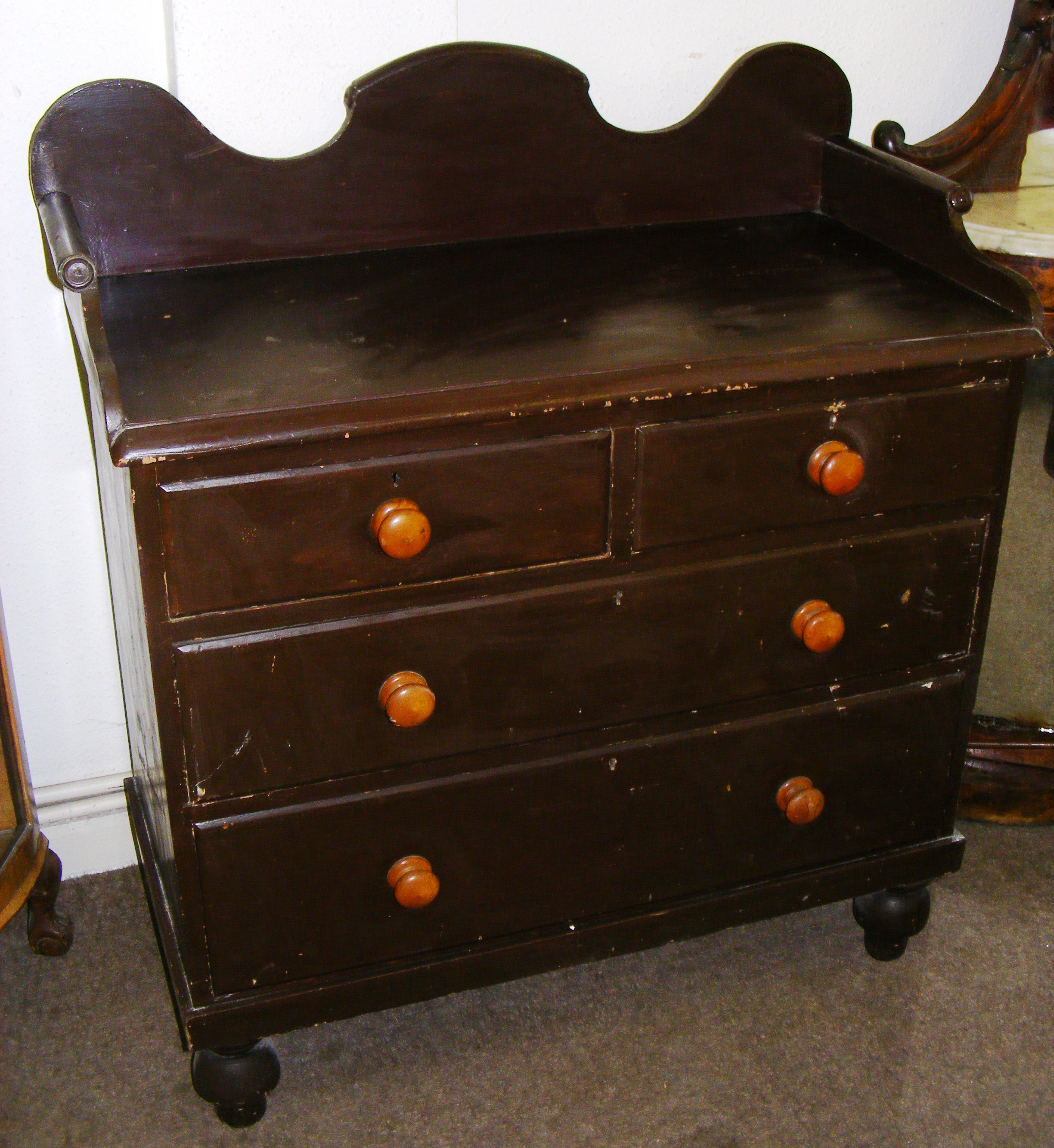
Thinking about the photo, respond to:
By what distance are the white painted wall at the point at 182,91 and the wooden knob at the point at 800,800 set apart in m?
0.90

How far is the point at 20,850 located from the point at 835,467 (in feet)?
3.64

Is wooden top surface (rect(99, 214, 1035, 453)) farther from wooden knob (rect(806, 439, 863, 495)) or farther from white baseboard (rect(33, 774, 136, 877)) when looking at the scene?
white baseboard (rect(33, 774, 136, 877))

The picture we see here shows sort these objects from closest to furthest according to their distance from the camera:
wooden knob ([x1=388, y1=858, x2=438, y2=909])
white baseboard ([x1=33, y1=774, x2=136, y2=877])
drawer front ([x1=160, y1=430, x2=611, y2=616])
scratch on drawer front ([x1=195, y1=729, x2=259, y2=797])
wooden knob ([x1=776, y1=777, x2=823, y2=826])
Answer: drawer front ([x1=160, y1=430, x2=611, y2=616]) < scratch on drawer front ([x1=195, y1=729, x2=259, y2=797]) < wooden knob ([x1=388, y1=858, x2=438, y2=909]) < wooden knob ([x1=776, y1=777, x2=823, y2=826]) < white baseboard ([x1=33, y1=774, x2=136, y2=877])

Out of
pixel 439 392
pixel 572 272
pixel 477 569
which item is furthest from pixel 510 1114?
pixel 572 272

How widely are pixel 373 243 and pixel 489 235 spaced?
15 centimetres

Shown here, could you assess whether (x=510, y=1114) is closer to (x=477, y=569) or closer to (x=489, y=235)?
(x=477, y=569)

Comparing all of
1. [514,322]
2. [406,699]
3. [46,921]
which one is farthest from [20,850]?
[514,322]

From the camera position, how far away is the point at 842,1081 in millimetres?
1648

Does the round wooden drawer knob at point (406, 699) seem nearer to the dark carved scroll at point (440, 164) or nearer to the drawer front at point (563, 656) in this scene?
the drawer front at point (563, 656)

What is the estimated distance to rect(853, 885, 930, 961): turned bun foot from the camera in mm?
1782

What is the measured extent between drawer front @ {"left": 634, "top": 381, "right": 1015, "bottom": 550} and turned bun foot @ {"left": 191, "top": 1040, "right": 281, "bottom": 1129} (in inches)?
29.8

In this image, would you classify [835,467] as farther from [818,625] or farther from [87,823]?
[87,823]

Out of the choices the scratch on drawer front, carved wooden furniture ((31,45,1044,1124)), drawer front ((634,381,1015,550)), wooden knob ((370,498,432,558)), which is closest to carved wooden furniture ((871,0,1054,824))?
carved wooden furniture ((31,45,1044,1124))

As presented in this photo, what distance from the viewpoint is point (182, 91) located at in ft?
5.15
